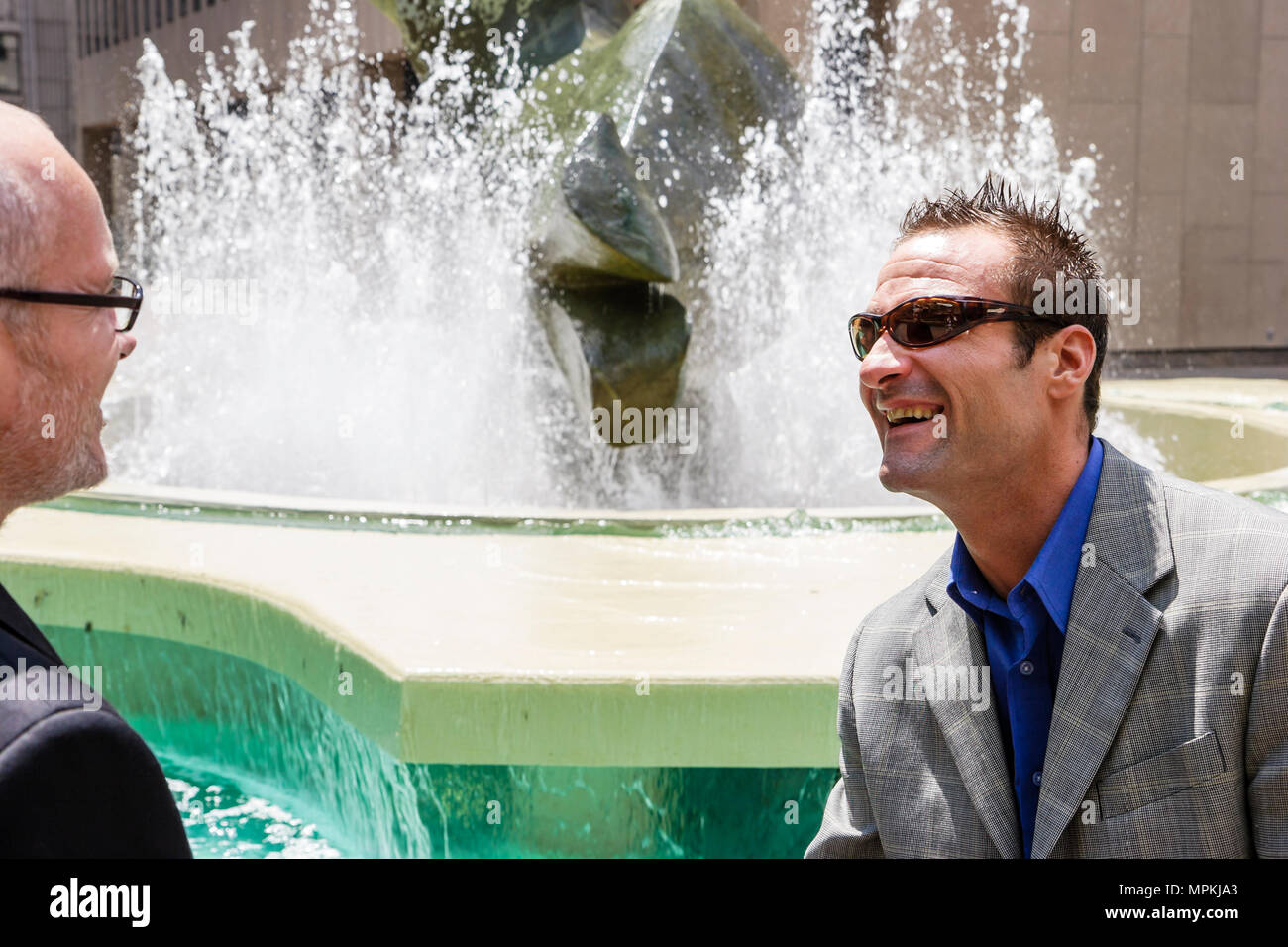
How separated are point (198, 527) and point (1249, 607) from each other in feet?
10.3

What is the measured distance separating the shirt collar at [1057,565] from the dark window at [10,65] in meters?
28.1

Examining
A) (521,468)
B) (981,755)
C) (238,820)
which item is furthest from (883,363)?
(521,468)

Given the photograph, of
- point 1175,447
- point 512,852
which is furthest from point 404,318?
point 512,852

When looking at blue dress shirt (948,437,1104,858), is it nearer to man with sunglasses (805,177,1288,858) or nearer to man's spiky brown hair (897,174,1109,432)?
man with sunglasses (805,177,1288,858)

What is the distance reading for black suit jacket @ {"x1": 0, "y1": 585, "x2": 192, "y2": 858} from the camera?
0.73m

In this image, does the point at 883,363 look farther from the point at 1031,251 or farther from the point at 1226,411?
the point at 1226,411

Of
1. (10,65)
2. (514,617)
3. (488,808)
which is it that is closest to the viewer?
(488,808)

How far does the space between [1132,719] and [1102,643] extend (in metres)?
0.07

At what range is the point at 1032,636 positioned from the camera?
1.31 meters

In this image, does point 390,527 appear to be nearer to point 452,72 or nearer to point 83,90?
point 452,72

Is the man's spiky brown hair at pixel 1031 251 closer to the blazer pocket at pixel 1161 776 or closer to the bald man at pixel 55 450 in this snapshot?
the blazer pocket at pixel 1161 776

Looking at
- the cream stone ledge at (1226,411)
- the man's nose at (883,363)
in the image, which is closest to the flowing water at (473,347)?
the cream stone ledge at (1226,411)

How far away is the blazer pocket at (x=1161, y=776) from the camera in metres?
1.17

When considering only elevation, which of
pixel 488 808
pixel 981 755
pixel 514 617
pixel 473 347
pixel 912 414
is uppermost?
pixel 473 347
